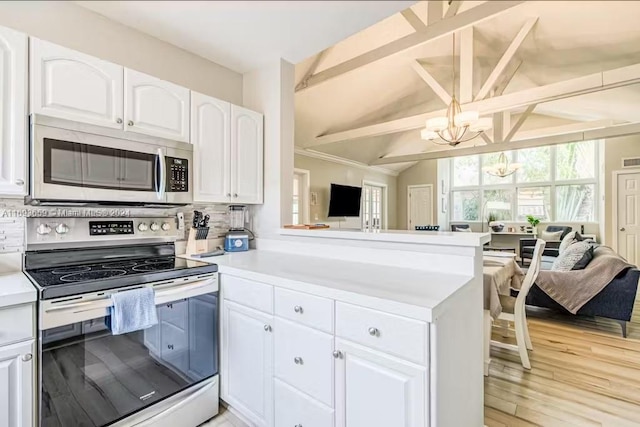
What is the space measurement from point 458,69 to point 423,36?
197 cm

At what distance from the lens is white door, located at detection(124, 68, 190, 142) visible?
1.67 m

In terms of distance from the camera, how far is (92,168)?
1535 mm

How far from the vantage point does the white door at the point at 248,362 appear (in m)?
1.52

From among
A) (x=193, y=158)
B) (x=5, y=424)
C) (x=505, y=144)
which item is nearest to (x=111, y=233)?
(x=193, y=158)

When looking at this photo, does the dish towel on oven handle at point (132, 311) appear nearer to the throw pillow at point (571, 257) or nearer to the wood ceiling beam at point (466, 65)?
the wood ceiling beam at point (466, 65)

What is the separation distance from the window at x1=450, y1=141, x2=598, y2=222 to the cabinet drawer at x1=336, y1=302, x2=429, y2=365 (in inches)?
309

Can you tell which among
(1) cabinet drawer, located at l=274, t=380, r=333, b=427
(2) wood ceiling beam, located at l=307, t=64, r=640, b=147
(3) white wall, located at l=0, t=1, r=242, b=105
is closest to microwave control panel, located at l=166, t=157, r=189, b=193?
(3) white wall, located at l=0, t=1, r=242, b=105

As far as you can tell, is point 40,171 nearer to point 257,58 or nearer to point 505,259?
point 257,58

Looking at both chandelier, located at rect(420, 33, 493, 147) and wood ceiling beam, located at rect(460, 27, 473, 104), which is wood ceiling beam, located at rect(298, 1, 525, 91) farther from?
chandelier, located at rect(420, 33, 493, 147)

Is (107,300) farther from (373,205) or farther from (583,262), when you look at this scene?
(373,205)

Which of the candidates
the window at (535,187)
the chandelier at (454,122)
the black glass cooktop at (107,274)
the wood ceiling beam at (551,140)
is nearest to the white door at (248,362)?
the black glass cooktop at (107,274)

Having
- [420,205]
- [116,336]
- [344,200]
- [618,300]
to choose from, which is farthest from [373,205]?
[116,336]

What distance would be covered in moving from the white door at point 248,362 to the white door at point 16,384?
2.67 ft

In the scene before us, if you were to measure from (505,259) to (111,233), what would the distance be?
3.19 m
